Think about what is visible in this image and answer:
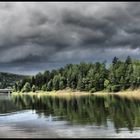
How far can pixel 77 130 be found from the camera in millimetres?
54812

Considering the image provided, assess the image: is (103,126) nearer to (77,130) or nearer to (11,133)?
(77,130)

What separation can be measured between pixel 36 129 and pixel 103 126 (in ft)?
31.3

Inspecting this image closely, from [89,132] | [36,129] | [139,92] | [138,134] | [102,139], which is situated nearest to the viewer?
[102,139]

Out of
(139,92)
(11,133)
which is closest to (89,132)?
(11,133)

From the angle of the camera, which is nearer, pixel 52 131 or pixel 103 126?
pixel 52 131

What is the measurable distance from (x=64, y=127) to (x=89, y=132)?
26.5ft

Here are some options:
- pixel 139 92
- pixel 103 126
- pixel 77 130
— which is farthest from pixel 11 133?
pixel 139 92

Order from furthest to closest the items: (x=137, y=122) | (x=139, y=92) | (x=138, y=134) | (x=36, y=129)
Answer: (x=139, y=92)
(x=137, y=122)
(x=36, y=129)
(x=138, y=134)

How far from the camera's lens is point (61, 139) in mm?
46781

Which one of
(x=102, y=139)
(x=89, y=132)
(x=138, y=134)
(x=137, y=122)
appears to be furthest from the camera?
(x=137, y=122)

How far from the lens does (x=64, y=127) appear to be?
195 ft

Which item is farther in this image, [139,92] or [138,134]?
[139,92]

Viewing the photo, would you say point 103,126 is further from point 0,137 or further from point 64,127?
point 0,137

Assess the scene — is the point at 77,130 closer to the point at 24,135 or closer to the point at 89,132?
the point at 89,132
